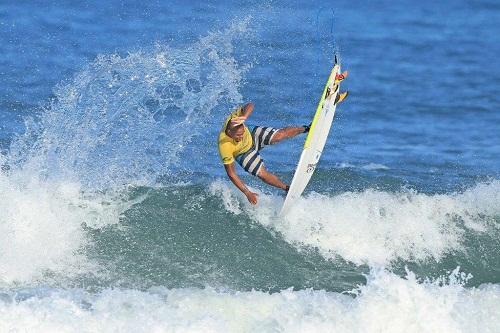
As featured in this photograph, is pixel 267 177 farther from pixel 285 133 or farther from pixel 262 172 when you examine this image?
pixel 285 133

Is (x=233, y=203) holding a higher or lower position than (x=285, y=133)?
lower

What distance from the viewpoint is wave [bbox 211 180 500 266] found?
11.0 m

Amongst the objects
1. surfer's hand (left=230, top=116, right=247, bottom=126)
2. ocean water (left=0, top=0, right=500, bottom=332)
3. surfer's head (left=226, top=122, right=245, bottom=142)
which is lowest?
ocean water (left=0, top=0, right=500, bottom=332)

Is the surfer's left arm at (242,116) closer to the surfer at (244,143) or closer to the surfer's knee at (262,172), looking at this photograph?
the surfer at (244,143)

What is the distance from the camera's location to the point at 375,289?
9.00 meters

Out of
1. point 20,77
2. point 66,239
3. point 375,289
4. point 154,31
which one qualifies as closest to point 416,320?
point 375,289

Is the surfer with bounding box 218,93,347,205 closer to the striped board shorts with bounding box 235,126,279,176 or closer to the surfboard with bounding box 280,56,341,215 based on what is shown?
the striped board shorts with bounding box 235,126,279,176

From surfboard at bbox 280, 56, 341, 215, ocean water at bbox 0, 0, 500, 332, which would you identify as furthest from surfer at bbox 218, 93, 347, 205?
ocean water at bbox 0, 0, 500, 332

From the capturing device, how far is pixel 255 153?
35.4 feet

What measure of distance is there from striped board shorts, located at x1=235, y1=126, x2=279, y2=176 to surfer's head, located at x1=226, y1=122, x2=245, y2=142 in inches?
14.2

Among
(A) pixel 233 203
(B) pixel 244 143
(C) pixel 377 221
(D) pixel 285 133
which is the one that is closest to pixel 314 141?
(D) pixel 285 133

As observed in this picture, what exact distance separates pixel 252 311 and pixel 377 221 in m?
2.87

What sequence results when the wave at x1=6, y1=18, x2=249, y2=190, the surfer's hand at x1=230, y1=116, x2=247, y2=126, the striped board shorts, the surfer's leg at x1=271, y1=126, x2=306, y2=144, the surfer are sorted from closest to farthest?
1. the surfer's hand at x1=230, y1=116, x2=247, y2=126
2. the surfer
3. the striped board shorts
4. the surfer's leg at x1=271, y1=126, x2=306, y2=144
5. the wave at x1=6, y1=18, x2=249, y2=190

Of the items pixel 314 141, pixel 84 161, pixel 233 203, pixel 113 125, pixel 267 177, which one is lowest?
pixel 233 203
